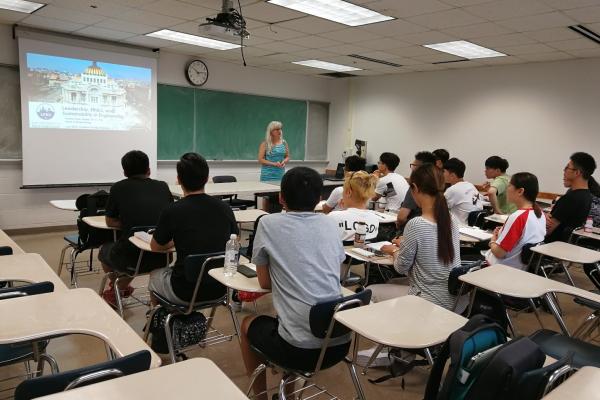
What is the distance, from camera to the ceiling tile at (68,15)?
4643mm

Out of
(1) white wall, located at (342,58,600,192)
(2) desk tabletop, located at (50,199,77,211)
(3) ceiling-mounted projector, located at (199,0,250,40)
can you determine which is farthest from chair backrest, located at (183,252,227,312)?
(1) white wall, located at (342,58,600,192)

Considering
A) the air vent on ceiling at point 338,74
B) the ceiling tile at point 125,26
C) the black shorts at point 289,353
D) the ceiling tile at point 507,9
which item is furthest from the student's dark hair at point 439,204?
the air vent on ceiling at point 338,74

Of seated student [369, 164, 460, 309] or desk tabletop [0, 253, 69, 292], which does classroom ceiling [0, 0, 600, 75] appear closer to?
seated student [369, 164, 460, 309]

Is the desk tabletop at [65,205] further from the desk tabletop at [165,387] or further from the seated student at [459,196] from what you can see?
the seated student at [459,196]

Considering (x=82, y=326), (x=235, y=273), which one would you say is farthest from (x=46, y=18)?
(x=82, y=326)

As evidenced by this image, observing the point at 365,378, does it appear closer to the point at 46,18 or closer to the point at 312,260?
the point at 312,260

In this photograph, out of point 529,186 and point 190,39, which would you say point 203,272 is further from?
point 190,39

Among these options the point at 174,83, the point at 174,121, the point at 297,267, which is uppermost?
the point at 174,83

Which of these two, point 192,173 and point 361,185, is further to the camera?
point 361,185

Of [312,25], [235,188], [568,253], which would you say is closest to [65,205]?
[235,188]

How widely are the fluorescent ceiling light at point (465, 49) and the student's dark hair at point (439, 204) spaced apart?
140 inches

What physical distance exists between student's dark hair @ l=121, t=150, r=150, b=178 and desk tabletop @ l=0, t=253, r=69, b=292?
1024 mm

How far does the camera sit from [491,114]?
7043 millimetres

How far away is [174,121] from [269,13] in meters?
3.30
